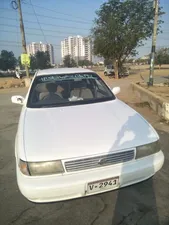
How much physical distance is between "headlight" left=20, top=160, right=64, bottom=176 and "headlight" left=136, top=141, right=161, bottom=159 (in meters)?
0.88

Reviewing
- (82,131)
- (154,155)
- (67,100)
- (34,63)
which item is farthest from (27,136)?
(34,63)

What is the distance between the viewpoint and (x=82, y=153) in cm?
214

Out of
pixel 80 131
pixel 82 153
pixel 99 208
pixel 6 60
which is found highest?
pixel 6 60

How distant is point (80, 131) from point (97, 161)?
471 mm

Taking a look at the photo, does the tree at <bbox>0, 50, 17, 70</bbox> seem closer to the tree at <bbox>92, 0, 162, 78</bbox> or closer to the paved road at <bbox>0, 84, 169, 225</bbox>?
the tree at <bbox>92, 0, 162, 78</bbox>

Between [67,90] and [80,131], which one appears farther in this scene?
[67,90]

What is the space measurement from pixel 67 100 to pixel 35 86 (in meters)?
0.72

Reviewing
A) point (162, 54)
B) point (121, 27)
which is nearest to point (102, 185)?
point (121, 27)

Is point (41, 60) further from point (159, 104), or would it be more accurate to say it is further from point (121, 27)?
point (159, 104)

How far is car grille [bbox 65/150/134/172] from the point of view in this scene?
6.94 feet

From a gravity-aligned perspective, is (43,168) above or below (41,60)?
below

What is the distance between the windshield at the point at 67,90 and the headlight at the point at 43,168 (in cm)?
144

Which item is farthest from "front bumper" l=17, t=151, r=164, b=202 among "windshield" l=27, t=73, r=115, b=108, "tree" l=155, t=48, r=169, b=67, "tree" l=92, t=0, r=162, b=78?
"tree" l=155, t=48, r=169, b=67

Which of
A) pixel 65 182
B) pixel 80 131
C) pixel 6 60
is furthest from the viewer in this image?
pixel 6 60
